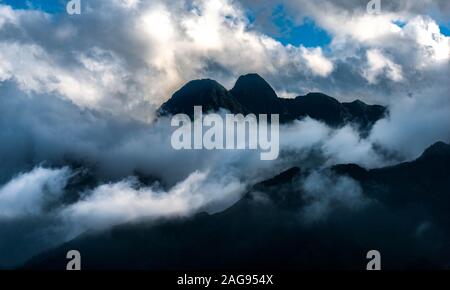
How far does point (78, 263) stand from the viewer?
20.2 metres

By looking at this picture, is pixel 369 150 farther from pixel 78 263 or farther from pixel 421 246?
pixel 78 263

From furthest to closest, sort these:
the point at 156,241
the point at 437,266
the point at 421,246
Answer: the point at 156,241, the point at 437,266, the point at 421,246

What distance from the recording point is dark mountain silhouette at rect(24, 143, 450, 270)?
7444 centimetres

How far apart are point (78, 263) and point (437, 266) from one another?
3261 inches

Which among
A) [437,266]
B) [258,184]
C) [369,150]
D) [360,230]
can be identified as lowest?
[437,266]

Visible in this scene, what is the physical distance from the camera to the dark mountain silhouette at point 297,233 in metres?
74.4

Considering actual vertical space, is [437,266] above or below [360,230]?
below

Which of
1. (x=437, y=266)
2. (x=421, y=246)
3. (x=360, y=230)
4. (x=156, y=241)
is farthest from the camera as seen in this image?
(x=156, y=241)

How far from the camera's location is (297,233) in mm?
111375

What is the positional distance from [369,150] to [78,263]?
16585 cm
